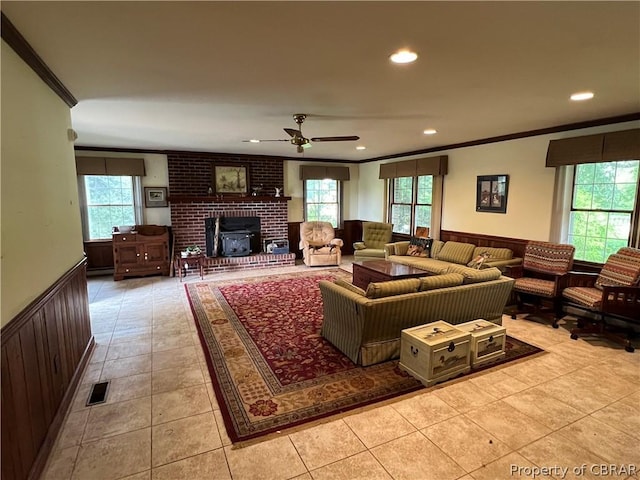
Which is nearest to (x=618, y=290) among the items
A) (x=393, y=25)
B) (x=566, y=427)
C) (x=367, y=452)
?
(x=566, y=427)

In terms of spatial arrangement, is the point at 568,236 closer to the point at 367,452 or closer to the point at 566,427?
the point at 566,427

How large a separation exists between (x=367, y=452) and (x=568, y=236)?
4.15 m

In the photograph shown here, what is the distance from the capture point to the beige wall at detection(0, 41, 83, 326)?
173cm

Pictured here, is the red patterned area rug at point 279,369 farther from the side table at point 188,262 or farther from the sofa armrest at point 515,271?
the side table at point 188,262

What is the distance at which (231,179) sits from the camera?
731 cm

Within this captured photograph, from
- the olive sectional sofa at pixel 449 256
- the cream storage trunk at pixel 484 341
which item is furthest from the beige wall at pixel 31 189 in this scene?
the olive sectional sofa at pixel 449 256

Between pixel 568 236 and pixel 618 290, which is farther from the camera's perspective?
pixel 568 236

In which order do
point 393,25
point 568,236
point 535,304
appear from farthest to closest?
point 568,236 → point 535,304 → point 393,25

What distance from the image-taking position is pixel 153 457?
1968 millimetres

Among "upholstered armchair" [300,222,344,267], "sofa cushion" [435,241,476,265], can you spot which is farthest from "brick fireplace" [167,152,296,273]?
"sofa cushion" [435,241,476,265]

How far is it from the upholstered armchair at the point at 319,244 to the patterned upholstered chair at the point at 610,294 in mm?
4083

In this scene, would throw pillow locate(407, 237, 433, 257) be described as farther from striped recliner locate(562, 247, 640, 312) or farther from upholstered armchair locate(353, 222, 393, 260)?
striped recliner locate(562, 247, 640, 312)

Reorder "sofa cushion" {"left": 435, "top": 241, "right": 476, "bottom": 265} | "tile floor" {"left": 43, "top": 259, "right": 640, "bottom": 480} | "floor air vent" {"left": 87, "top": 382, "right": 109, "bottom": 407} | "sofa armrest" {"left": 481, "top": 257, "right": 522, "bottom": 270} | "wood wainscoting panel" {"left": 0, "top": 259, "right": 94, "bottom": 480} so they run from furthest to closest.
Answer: "sofa cushion" {"left": 435, "top": 241, "right": 476, "bottom": 265} → "sofa armrest" {"left": 481, "top": 257, "right": 522, "bottom": 270} → "floor air vent" {"left": 87, "top": 382, "right": 109, "bottom": 407} → "tile floor" {"left": 43, "top": 259, "right": 640, "bottom": 480} → "wood wainscoting panel" {"left": 0, "top": 259, "right": 94, "bottom": 480}

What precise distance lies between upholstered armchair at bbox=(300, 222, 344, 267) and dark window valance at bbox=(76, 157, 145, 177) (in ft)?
11.2
